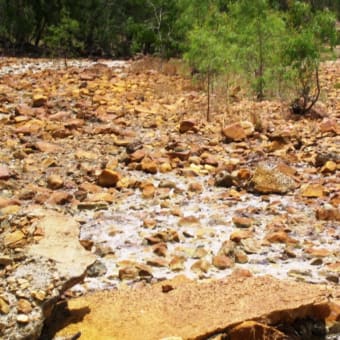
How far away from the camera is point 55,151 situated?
8352 millimetres

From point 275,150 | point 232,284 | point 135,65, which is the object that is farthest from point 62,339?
point 135,65

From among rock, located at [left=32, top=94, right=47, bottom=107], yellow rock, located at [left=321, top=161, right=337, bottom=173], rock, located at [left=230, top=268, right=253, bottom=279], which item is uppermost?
rock, located at [left=32, top=94, right=47, bottom=107]

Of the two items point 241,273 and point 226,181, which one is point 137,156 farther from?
point 241,273

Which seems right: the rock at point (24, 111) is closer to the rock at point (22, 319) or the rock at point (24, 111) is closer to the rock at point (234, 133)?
the rock at point (234, 133)

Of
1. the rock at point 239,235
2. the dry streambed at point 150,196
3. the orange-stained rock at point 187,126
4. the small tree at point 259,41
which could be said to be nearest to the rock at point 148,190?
the dry streambed at point 150,196

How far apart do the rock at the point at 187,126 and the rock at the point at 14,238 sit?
5.41 m

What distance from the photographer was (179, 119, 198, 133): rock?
9461 millimetres

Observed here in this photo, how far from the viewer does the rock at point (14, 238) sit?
164 inches

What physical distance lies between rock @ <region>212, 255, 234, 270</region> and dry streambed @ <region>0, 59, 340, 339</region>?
1cm

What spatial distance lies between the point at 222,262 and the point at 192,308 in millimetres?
1051

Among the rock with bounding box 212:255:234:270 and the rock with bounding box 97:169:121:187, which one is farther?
the rock with bounding box 97:169:121:187

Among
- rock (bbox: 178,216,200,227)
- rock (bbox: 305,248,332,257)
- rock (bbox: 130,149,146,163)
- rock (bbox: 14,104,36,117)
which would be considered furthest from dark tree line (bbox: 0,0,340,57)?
rock (bbox: 305,248,332,257)

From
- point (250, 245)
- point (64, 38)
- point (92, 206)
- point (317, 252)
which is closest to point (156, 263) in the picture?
point (250, 245)

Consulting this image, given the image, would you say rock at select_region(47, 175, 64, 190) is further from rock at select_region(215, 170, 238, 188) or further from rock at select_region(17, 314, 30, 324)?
rock at select_region(17, 314, 30, 324)
